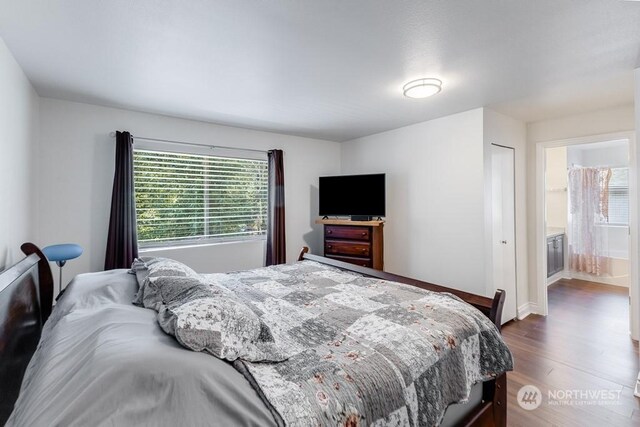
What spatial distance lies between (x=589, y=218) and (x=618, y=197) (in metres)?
0.57

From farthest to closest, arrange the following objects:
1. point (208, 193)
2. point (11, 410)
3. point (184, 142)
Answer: point (208, 193) < point (184, 142) < point (11, 410)

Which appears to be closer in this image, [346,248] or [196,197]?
[196,197]

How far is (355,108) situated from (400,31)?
143 cm

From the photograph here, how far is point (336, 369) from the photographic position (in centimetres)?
109

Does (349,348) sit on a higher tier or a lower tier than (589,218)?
lower

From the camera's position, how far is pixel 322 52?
1977mm

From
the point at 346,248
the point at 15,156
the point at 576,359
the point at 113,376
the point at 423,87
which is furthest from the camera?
the point at 346,248

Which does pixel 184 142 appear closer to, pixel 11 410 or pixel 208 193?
pixel 208 193

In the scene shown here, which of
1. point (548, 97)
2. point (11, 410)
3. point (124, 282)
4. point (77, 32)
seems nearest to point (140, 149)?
point (77, 32)

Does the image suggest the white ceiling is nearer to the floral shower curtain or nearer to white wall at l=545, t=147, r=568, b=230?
white wall at l=545, t=147, r=568, b=230

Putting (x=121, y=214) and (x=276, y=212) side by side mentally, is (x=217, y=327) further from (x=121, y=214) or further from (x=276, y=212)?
(x=276, y=212)

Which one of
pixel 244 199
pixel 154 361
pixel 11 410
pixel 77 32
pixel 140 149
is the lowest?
pixel 11 410

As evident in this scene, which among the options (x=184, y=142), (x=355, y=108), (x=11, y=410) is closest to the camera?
(x=11, y=410)

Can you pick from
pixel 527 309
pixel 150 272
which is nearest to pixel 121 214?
pixel 150 272
